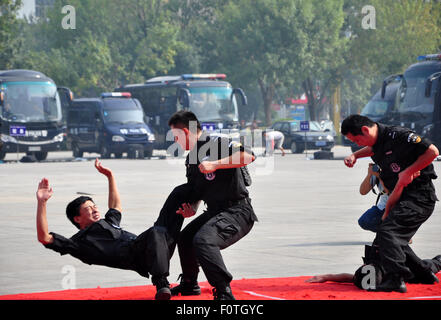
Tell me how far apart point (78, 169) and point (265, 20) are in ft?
109

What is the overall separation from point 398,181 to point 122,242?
232 centimetres

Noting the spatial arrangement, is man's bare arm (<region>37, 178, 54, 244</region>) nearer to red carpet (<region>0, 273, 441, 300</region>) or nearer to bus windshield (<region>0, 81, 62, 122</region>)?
red carpet (<region>0, 273, 441, 300</region>)

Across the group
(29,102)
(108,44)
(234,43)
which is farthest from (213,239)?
(108,44)

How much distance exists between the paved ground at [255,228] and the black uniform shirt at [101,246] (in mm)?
806

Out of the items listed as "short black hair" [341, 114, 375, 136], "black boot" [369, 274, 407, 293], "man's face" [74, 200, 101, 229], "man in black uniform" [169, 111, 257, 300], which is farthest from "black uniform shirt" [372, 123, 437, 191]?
"man's face" [74, 200, 101, 229]

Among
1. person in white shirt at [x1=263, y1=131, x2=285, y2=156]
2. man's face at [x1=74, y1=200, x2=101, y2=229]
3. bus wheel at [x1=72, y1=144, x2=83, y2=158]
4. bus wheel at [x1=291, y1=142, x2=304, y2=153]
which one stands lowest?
bus wheel at [x1=291, y1=142, x2=304, y2=153]

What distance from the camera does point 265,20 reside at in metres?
60.7

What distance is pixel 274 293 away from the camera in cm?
767

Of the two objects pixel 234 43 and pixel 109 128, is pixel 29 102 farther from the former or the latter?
pixel 234 43

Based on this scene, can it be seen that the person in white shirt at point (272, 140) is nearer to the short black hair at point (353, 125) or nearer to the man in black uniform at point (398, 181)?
the man in black uniform at point (398, 181)

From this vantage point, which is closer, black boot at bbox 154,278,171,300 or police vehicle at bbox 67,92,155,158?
black boot at bbox 154,278,171,300

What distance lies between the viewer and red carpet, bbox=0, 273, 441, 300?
747 centimetres

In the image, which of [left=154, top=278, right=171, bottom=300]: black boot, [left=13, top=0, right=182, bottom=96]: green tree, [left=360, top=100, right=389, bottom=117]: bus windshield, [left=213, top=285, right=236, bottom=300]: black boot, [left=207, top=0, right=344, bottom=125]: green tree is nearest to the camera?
[left=213, top=285, right=236, bottom=300]: black boot

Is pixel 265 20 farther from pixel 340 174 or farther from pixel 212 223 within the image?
pixel 212 223
